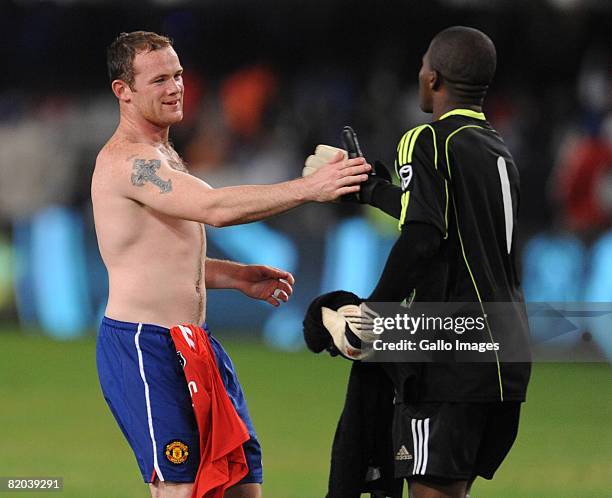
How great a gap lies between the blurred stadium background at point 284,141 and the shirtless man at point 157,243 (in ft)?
17.9

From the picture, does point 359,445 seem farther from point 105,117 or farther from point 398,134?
point 105,117

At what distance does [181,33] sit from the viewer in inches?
594

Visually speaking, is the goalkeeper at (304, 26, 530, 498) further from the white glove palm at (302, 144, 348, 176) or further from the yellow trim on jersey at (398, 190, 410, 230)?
the white glove palm at (302, 144, 348, 176)

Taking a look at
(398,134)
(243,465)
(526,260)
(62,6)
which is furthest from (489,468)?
(62,6)

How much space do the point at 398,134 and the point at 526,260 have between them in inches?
83.4

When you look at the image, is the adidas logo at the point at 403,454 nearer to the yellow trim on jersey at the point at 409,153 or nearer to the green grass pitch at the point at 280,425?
the yellow trim on jersey at the point at 409,153

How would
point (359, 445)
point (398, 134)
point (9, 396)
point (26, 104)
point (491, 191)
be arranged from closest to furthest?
point (491, 191) < point (359, 445) < point (9, 396) < point (398, 134) < point (26, 104)

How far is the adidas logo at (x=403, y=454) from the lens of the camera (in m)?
4.81

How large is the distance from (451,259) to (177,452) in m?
1.40

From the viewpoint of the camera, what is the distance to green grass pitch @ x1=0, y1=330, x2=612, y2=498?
26.1ft

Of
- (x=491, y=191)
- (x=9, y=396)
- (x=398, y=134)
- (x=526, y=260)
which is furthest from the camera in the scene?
(x=398, y=134)

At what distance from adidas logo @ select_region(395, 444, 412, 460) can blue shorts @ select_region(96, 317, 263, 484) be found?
884 mm

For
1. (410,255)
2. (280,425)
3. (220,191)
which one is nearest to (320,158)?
(220,191)

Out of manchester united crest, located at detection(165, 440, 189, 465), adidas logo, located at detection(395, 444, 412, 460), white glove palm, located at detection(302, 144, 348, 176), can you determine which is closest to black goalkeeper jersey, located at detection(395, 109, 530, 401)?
adidas logo, located at detection(395, 444, 412, 460)
